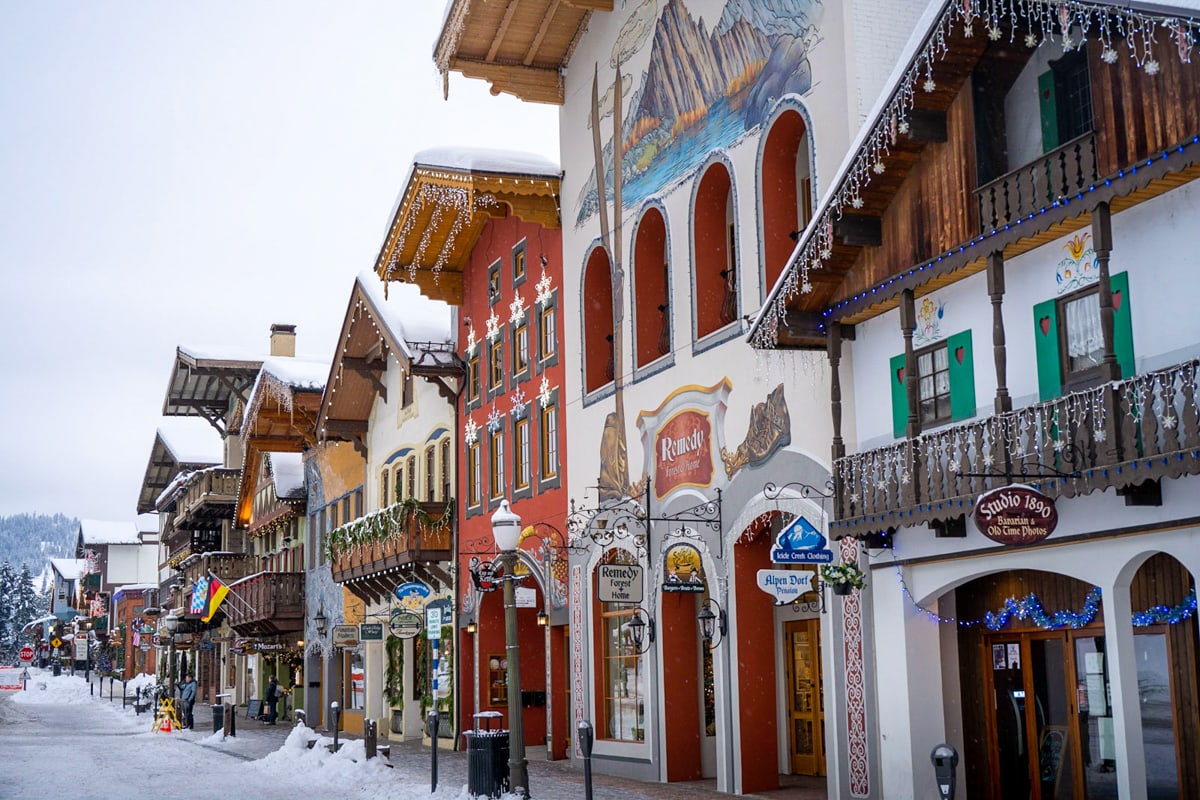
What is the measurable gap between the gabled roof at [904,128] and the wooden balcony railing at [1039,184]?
316 millimetres

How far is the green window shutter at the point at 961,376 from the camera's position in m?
15.3

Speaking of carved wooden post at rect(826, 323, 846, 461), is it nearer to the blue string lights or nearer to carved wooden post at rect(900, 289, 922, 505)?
carved wooden post at rect(900, 289, 922, 505)

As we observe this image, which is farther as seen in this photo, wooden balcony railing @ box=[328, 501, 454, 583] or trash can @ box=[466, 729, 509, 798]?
wooden balcony railing @ box=[328, 501, 454, 583]

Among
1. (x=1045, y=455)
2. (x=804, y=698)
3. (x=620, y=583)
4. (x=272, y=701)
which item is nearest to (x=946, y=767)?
(x=1045, y=455)

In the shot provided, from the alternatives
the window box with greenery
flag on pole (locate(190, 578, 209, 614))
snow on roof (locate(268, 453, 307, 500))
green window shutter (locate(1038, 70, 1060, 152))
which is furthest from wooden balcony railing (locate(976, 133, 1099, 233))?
flag on pole (locate(190, 578, 209, 614))

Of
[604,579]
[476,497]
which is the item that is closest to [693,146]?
[604,579]

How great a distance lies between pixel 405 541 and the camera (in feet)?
104

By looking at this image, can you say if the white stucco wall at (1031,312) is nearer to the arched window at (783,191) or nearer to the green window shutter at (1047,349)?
the green window shutter at (1047,349)

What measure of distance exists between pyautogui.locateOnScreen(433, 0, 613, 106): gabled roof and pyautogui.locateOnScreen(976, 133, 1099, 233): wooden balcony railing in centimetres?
1314

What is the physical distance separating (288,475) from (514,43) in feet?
70.5

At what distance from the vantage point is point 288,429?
45062mm

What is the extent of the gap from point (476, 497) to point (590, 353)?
21.3ft

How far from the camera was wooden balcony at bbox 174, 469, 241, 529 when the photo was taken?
177ft

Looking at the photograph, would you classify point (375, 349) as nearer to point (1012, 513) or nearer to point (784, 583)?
point (784, 583)
